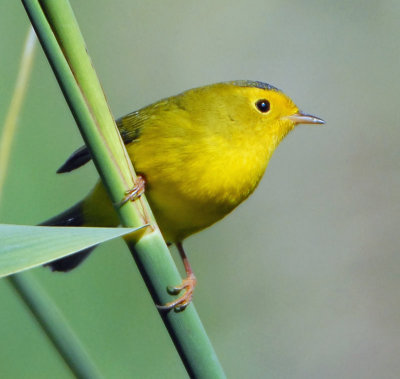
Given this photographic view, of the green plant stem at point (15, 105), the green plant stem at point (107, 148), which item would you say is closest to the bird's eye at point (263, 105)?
the green plant stem at point (15, 105)

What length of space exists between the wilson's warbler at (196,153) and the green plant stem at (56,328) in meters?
0.72

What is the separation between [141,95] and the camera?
3.44 m

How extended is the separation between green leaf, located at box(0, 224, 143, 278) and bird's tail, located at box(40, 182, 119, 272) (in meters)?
1.18

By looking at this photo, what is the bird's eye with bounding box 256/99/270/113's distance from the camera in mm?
2387

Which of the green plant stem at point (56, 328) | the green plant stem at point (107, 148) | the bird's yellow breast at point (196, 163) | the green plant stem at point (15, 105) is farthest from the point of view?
the bird's yellow breast at point (196, 163)

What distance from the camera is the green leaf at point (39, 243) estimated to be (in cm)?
82

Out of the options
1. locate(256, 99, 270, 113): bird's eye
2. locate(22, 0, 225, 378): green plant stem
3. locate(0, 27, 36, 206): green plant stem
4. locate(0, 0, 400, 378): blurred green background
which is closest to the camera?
locate(22, 0, 225, 378): green plant stem

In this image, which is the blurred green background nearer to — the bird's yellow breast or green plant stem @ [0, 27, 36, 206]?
the bird's yellow breast

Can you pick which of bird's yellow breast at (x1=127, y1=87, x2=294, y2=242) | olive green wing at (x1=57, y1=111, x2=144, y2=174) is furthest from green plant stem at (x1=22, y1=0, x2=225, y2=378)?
olive green wing at (x1=57, y1=111, x2=144, y2=174)

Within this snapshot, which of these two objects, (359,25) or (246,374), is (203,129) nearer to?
(246,374)

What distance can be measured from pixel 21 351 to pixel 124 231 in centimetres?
99

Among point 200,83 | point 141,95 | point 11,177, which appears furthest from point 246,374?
point 200,83

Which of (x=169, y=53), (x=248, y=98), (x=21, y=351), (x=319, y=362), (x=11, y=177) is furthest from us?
(x=169, y=53)

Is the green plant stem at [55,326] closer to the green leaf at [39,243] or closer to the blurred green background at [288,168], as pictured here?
the green leaf at [39,243]
